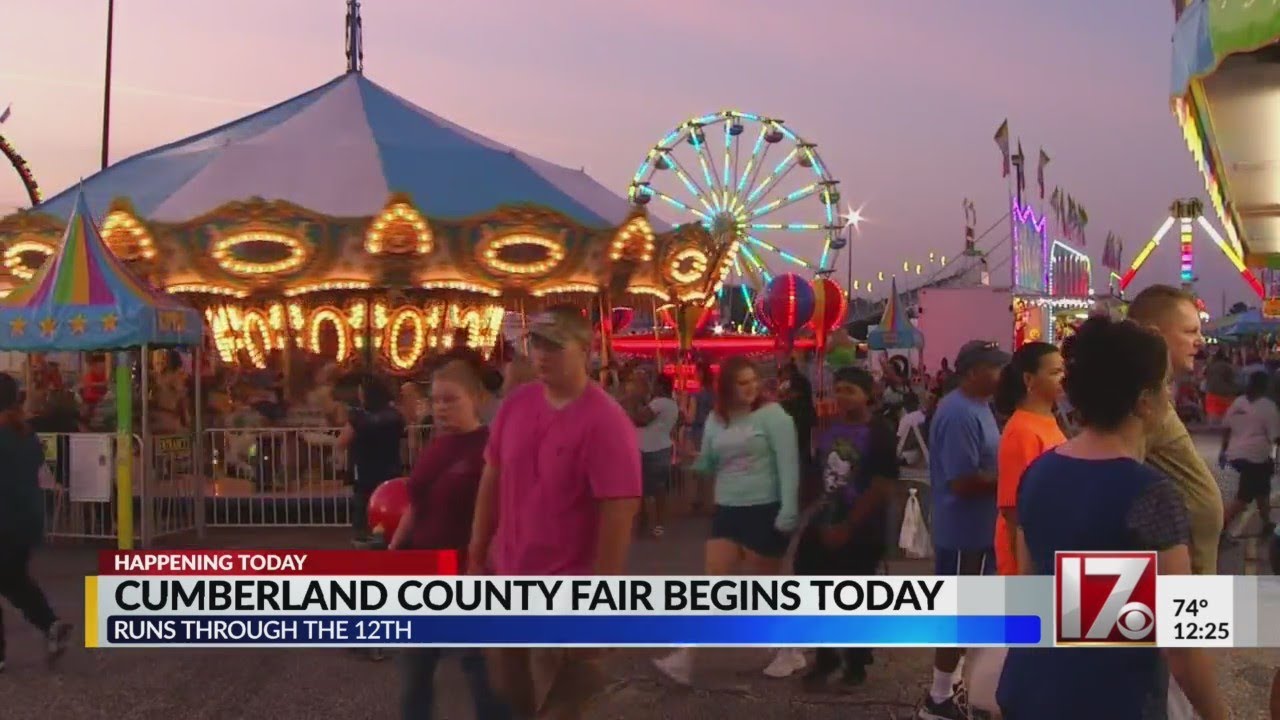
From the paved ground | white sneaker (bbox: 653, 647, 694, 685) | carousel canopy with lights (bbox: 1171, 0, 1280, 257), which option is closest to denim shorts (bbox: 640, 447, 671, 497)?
the paved ground

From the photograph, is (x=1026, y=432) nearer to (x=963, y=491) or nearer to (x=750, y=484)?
(x=963, y=491)

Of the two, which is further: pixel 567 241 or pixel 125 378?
pixel 567 241

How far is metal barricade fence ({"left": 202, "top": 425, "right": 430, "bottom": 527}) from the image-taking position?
10500 millimetres

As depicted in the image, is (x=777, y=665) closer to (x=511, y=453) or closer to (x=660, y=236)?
(x=511, y=453)

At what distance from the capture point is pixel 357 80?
17219 millimetres

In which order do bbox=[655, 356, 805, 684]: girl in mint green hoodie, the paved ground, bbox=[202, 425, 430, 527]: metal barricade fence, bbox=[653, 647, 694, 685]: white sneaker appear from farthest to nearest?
1. bbox=[202, 425, 430, 527]: metal barricade fence
2. bbox=[653, 647, 694, 685]: white sneaker
3. bbox=[655, 356, 805, 684]: girl in mint green hoodie
4. the paved ground

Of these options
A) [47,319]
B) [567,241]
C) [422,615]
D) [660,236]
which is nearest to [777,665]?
[422,615]

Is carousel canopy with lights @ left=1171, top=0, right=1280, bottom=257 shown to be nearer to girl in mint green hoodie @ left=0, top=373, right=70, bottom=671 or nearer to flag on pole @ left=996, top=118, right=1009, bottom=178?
girl in mint green hoodie @ left=0, top=373, right=70, bottom=671

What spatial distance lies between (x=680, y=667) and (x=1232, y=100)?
339 centimetres

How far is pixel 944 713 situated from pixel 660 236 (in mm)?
10551

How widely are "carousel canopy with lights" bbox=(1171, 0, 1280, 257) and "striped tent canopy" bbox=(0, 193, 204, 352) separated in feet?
22.0

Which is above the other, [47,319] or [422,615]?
[47,319]

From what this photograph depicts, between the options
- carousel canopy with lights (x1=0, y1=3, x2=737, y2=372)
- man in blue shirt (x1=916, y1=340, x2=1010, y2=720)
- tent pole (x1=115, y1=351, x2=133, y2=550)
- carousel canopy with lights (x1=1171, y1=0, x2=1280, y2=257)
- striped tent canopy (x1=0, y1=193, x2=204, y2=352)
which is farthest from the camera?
carousel canopy with lights (x1=0, y1=3, x2=737, y2=372)

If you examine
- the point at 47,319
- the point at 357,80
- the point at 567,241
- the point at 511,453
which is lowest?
the point at 511,453
